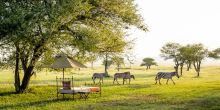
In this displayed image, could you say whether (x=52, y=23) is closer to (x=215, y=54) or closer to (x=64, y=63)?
(x=64, y=63)

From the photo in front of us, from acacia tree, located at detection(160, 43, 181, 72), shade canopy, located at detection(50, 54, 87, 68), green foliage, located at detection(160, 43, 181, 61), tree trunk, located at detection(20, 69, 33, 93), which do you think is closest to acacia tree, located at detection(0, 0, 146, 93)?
tree trunk, located at detection(20, 69, 33, 93)

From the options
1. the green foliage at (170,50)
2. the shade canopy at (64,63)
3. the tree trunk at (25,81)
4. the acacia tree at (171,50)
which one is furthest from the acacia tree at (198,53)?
the shade canopy at (64,63)

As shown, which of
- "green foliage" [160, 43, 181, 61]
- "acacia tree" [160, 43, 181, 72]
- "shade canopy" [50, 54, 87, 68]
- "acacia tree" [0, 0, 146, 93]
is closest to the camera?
"acacia tree" [0, 0, 146, 93]

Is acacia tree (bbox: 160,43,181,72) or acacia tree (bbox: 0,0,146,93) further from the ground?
acacia tree (bbox: 160,43,181,72)

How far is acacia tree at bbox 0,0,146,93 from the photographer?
30.8 meters

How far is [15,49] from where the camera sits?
114 ft

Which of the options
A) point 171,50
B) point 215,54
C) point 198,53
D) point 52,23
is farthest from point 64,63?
point 215,54

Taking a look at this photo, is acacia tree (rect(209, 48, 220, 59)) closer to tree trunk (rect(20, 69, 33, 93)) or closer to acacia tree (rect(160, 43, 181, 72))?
acacia tree (rect(160, 43, 181, 72))

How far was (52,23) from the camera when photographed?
103ft

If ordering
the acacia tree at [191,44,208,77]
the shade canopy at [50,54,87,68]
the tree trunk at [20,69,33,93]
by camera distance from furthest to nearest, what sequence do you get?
the acacia tree at [191,44,208,77] < the tree trunk at [20,69,33,93] < the shade canopy at [50,54,87,68]

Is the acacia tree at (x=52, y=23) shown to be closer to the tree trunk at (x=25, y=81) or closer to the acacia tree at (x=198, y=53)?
the tree trunk at (x=25, y=81)

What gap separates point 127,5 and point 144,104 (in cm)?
1162

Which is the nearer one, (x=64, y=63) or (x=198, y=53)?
(x=64, y=63)

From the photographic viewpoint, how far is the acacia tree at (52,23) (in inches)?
1213
